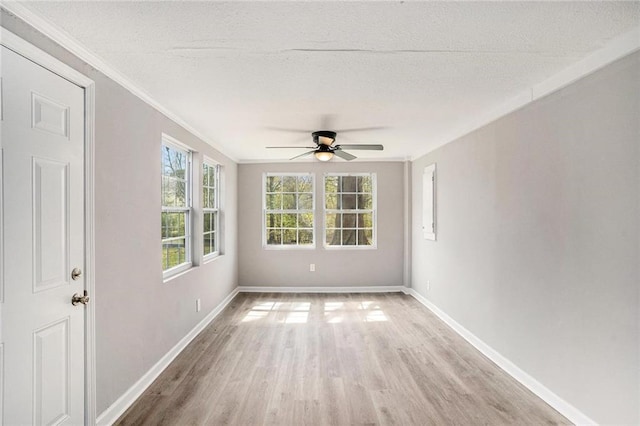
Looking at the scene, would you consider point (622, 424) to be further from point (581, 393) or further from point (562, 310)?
point (562, 310)

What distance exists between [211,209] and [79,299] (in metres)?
2.99

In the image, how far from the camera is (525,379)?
2828 millimetres

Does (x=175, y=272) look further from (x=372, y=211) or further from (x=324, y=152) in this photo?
(x=372, y=211)

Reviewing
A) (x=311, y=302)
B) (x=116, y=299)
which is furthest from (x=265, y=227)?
(x=116, y=299)

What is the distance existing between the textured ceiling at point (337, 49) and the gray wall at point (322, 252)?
2.83 m

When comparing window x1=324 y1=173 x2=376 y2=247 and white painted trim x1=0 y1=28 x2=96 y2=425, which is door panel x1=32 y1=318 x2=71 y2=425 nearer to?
white painted trim x1=0 y1=28 x2=96 y2=425

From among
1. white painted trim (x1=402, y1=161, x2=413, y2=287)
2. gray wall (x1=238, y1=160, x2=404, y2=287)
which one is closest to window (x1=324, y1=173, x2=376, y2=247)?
gray wall (x1=238, y1=160, x2=404, y2=287)

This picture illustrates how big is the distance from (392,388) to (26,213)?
2.69 metres

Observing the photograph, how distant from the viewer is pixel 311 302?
18.1 ft

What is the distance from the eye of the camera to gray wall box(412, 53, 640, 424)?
1.98 m

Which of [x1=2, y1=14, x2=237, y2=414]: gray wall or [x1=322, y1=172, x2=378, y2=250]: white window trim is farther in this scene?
[x1=322, y1=172, x2=378, y2=250]: white window trim

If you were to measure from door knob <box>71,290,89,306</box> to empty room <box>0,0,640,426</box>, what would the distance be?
34 millimetres

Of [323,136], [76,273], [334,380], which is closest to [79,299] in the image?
[76,273]

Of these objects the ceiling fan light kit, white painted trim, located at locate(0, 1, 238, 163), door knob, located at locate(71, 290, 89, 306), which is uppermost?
white painted trim, located at locate(0, 1, 238, 163)
